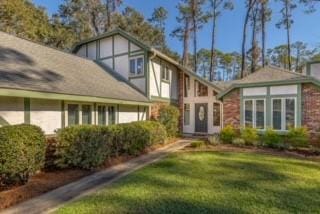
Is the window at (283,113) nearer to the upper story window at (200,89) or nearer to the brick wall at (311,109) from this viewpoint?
the brick wall at (311,109)

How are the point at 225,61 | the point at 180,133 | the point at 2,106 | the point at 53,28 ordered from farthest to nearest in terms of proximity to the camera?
the point at 225,61, the point at 53,28, the point at 180,133, the point at 2,106

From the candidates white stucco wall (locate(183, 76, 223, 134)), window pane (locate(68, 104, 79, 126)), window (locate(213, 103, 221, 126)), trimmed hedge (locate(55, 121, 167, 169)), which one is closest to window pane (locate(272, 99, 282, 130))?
white stucco wall (locate(183, 76, 223, 134))

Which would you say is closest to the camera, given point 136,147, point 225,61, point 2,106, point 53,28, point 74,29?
point 2,106

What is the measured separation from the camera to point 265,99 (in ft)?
42.0

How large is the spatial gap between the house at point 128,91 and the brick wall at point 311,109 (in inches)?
1.6

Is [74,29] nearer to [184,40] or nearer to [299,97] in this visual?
[184,40]

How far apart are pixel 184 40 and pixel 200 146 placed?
21924 millimetres

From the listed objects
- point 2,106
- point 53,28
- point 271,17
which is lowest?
point 2,106

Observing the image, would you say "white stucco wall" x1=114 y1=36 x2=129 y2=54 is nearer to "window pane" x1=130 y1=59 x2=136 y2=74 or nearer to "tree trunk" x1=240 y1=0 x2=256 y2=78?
"window pane" x1=130 y1=59 x2=136 y2=74

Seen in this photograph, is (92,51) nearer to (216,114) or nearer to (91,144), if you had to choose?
(216,114)

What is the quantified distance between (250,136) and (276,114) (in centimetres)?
191

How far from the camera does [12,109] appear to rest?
739 centimetres

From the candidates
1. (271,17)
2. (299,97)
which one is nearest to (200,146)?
(299,97)

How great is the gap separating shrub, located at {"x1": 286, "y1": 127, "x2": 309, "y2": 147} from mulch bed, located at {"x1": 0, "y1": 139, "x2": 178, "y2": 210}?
8.34 metres
